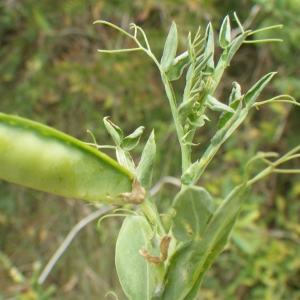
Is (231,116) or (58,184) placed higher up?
(231,116)

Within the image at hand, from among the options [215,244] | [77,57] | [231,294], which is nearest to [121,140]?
[215,244]

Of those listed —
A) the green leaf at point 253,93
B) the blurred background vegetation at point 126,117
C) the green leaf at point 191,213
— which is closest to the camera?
the green leaf at point 191,213

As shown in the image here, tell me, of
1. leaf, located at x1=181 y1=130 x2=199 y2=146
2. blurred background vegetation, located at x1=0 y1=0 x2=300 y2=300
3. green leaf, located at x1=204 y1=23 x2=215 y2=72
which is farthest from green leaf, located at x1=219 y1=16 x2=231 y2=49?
blurred background vegetation, located at x1=0 y1=0 x2=300 y2=300

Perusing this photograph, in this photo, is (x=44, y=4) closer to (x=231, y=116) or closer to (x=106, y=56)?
(x=106, y=56)

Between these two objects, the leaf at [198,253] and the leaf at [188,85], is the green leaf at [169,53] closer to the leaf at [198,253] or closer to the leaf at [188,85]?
the leaf at [188,85]

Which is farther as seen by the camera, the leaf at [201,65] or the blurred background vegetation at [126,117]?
the blurred background vegetation at [126,117]

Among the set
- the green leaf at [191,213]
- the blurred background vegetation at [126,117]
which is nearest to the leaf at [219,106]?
the green leaf at [191,213]

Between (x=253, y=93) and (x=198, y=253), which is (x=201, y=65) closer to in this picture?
(x=253, y=93)
